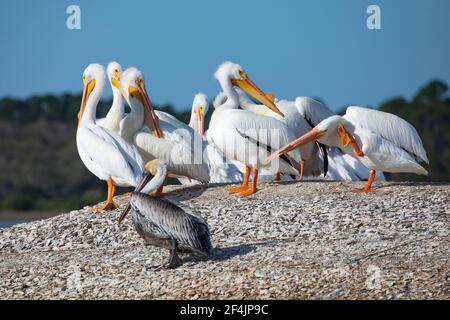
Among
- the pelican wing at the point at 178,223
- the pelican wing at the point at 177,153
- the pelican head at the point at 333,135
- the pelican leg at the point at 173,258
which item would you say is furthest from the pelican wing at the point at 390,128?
the pelican leg at the point at 173,258

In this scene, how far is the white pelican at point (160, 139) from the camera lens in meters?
12.5

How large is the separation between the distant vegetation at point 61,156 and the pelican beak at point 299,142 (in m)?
19.6

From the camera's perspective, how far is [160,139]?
12.6m

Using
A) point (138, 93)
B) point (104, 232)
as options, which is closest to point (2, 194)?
point (138, 93)

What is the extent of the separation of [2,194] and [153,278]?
31.3m

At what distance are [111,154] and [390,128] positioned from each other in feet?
9.58

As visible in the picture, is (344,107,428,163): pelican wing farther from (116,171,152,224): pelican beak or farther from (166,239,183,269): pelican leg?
(166,239,183,269): pelican leg

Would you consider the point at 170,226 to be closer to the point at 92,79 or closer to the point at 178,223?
the point at 178,223

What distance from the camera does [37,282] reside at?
9039mm

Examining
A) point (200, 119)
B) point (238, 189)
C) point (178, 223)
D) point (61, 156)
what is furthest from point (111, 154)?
point (61, 156)

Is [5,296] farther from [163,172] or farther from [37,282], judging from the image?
[163,172]

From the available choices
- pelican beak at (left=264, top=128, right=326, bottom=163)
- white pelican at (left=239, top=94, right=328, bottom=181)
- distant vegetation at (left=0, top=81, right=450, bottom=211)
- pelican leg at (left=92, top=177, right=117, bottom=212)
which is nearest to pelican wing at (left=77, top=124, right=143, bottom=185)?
pelican leg at (left=92, top=177, right=117, bottom=212)

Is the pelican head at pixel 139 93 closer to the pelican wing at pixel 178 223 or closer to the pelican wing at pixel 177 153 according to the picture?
the pelican wing at pixel 177 153

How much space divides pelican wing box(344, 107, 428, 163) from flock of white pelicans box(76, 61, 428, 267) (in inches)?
0.4
